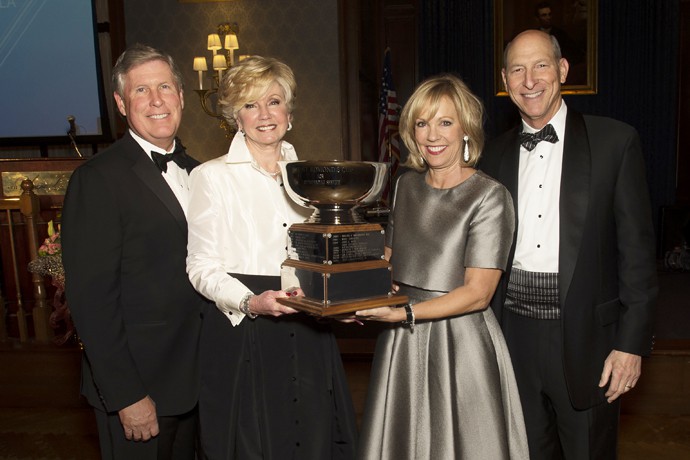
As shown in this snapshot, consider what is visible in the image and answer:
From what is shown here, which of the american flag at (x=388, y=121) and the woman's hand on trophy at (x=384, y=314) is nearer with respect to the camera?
the woman's hand on trophy at (x=384, y=314)

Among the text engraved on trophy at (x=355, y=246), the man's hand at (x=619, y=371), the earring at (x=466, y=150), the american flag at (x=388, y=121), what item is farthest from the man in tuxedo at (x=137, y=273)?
the american flag at (x=388, y=121)

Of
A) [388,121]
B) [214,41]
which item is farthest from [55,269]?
[388,121]

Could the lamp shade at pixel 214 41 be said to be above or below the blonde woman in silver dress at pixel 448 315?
above

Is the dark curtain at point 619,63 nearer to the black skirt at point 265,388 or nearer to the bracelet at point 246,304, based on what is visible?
the black skirt at point 265,388

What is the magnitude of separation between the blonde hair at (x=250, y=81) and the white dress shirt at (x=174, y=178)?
0.87ft

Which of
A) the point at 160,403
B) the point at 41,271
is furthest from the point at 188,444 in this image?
the point at 41,271

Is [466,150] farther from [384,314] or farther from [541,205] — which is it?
[384,314]

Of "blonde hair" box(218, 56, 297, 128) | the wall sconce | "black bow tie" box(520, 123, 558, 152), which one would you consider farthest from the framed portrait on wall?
"blonde hair" box(218, 56, 297, 128)

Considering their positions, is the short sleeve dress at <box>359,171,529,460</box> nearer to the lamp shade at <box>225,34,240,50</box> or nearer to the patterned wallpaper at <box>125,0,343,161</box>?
the lamp shade at <box>225,34,240,50</box>

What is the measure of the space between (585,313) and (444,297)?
47 cm

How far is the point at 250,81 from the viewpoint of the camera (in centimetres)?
173

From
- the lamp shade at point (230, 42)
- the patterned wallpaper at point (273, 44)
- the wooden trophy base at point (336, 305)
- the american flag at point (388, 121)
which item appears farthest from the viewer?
the american flag at point (388, 121)

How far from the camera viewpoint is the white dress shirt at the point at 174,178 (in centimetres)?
186

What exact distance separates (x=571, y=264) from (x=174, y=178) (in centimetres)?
122
